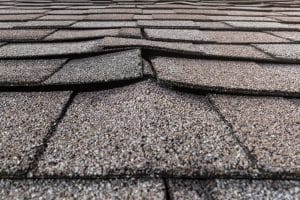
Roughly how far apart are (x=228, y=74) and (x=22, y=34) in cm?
112

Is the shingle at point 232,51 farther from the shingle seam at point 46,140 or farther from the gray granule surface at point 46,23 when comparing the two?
the gray granule surface at point 46,23

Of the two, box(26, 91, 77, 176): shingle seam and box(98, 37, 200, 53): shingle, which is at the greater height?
box(98, 37, 200, 53): shingle

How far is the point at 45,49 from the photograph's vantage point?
1.49 meters

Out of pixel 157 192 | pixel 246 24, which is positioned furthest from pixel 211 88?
pixel 246 24

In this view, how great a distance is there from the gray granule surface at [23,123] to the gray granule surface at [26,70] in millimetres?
102

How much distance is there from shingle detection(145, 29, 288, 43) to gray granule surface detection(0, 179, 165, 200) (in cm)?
117

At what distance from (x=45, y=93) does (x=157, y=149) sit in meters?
0.46

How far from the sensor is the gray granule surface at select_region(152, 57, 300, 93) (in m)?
1.05

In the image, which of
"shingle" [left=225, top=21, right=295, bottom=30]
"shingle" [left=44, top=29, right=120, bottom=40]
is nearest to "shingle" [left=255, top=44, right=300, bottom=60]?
"shingle" [left=225, top=21, right=295, bottom=30]

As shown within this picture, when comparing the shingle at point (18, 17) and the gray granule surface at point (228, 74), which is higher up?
the shingle at point (18, 17)

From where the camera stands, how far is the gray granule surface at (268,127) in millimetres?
652

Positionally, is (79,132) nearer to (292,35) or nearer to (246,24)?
(292,35)

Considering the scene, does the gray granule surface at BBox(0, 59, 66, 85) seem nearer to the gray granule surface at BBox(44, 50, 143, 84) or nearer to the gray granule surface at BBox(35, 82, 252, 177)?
the gray granule surface at BBox(44, 50, 143, 84)

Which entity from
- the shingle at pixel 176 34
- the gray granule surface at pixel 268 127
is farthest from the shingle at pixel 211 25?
the gray granule surface at pixel 268 127
